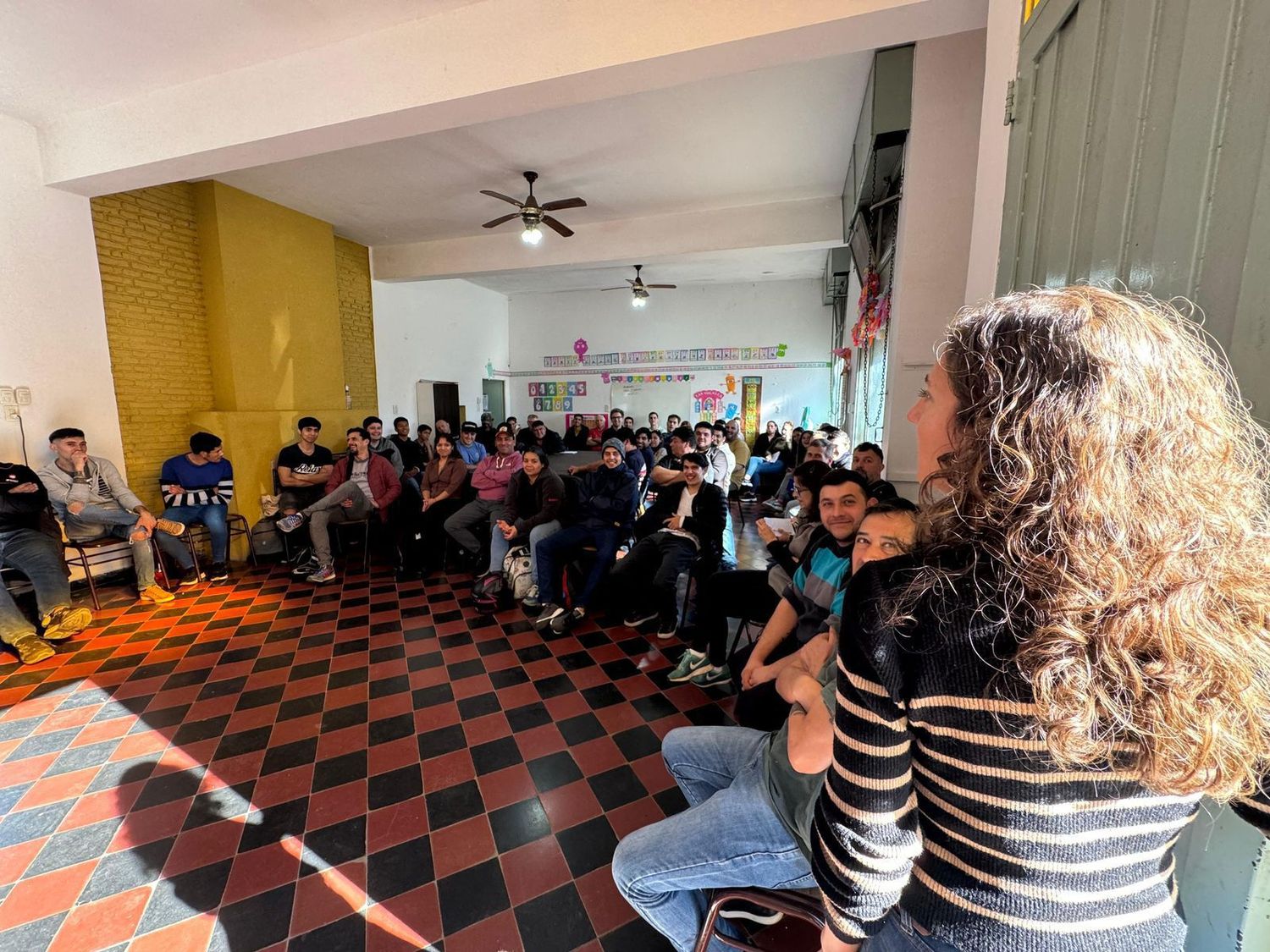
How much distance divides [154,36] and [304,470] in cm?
324

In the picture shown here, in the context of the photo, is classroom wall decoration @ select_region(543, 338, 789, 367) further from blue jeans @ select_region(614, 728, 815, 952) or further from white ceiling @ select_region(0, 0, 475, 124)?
blue jeans @ select_region(614, 728, 815, 952)

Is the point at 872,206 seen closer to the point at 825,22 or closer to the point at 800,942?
the point at 825,22

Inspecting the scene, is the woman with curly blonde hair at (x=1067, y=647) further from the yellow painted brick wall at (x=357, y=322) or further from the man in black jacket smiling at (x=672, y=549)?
the yellow painted brick wall at (x=357, y=322)

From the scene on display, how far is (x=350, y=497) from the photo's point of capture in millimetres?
4617

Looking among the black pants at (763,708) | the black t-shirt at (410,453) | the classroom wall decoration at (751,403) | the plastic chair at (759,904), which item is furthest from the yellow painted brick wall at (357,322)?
the plastic chair at (759,904)

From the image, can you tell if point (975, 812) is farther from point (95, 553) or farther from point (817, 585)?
point (95, 553)

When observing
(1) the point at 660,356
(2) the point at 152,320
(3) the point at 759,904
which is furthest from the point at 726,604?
(1) the point at 660,356

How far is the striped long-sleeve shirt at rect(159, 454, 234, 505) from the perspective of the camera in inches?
169

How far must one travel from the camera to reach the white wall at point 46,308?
3.54 meters

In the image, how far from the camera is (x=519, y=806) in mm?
1912

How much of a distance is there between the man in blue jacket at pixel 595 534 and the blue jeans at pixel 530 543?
52 mm

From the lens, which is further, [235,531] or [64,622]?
[235,531]

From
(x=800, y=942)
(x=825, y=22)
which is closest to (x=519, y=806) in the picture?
(x=800, y=942)

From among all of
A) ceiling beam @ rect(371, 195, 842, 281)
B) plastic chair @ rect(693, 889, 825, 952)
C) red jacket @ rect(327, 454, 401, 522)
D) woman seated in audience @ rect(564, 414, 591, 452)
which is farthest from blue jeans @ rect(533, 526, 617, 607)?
woman seated in audience @ rect(564, 414, 591, 452)
